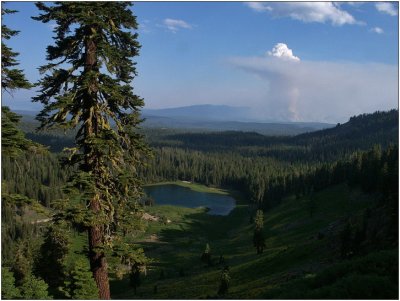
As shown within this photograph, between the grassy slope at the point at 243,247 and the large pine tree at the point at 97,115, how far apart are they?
1507 cm

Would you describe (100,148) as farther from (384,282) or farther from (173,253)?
(173,253)

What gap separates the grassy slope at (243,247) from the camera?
2462 inches

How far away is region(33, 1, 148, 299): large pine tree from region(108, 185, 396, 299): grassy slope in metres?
15.1

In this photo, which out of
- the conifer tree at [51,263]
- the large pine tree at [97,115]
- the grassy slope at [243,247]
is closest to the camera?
the large pine tree at [97,115]

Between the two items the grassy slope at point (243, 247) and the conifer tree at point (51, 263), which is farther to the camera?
the grassy slope at point (243, 247)

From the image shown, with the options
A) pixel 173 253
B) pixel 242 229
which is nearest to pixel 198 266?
pixel 173 253

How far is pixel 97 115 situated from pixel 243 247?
347 ft

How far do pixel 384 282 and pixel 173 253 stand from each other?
10942 centimetres

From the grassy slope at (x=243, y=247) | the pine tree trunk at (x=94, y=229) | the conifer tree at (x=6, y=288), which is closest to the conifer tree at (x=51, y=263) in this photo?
the grassy slope at (x=243, y=247)

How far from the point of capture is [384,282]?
15672 mm

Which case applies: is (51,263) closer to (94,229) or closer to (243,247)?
(94,229)

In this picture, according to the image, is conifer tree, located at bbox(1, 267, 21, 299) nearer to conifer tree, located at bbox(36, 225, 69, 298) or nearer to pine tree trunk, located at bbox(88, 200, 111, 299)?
pine tree trunk, located at bbox(88, 200, 111, 299)

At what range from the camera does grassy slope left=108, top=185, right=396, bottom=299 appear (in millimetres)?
62531

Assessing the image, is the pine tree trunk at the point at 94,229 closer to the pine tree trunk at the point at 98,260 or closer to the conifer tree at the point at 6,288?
the pine tree trunk at the point at 98,260
